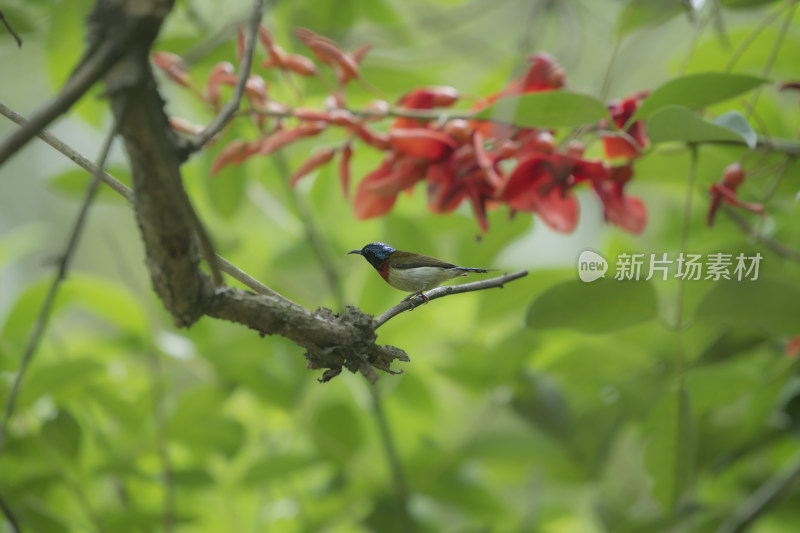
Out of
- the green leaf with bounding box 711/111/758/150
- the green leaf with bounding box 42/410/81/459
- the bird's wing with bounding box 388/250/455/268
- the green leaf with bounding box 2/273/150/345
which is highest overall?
the green leaf with bounding box 2/273/150/345

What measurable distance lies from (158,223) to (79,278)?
21.3 inches

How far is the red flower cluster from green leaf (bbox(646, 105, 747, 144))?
0.19 feet

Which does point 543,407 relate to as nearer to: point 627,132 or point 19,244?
point 627,132

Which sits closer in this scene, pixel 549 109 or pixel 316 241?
pixel 549 109

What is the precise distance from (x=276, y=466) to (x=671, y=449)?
339 millimetres

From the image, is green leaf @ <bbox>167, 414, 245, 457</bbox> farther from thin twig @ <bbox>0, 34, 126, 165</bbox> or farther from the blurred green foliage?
thin twig @ <bbox>0, 34, 126, 165</bbox>

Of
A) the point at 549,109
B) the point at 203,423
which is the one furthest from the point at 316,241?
the point at 549,109

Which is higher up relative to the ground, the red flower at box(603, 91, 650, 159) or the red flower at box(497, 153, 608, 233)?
the red flower at box(603, 91, 650, 159)

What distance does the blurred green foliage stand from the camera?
66cm

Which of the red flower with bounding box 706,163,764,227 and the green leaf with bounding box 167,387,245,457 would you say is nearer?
the red flower with bounding box 706,163,764,227

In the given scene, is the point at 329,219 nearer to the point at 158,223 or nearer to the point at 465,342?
the point at 465,342

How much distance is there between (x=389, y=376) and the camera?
2.52 ft

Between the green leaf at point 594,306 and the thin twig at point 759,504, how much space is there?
291 millimetres

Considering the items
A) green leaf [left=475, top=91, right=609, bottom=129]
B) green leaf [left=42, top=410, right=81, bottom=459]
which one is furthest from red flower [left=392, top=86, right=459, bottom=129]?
green leaf [left=42, top=410, right=81, bottom=459]
